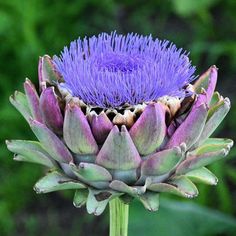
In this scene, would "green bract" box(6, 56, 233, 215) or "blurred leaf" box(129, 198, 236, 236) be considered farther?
"blurred leaf" box(129, 198, 236, 236)

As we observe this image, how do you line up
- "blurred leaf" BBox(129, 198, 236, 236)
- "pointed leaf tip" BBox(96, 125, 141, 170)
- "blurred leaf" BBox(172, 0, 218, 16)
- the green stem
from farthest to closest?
"blurred leaf" BBox(172, 0, 218, 16)
"blurred leaf" BBox(129, 198, 236, 236)
the green stem
"pointed leaf tip" BBox(96, 125, 141, 170)

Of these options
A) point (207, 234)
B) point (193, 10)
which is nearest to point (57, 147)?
point (207, 234)

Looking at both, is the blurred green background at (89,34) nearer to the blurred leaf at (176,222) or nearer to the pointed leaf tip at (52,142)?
the blurred leaf at (176,222)

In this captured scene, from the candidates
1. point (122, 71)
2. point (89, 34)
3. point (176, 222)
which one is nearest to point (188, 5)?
point (89, 34)

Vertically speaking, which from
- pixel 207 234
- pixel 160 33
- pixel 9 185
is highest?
pixel 160 33

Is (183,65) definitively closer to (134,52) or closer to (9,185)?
(134,52)

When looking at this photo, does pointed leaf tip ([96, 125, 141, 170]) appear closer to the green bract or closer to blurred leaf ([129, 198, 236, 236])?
the green bract

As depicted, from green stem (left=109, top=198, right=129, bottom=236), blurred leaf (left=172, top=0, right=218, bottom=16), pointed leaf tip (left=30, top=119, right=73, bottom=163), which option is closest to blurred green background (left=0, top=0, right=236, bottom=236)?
blurred leaf (left=172, top=0, right=218, bottom=16)
